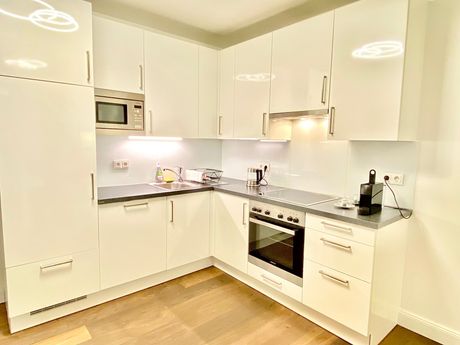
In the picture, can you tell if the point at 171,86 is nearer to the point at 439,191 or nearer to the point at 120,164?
the point at 120,164

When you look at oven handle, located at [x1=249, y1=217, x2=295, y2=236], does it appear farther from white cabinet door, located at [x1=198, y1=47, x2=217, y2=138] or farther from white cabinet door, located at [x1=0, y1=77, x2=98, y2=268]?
white cabinet door, located at [x1=0, y1=77, x2=98, y2=268]

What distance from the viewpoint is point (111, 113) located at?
7.88ft

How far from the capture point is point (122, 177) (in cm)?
280

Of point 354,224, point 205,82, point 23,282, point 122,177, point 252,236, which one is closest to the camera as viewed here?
point 354,224

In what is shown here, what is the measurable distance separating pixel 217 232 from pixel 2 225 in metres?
1.74

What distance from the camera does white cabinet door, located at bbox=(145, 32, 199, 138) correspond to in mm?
2596

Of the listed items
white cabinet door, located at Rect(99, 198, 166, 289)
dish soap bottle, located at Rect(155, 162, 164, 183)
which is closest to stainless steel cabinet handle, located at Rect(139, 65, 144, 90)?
dish soap bottle, located at Rect(155, 162, 164, 183)

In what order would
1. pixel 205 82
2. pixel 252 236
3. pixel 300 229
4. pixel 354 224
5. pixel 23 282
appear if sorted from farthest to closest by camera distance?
pixel 205 82
pixel 252 236
pixel 300 229
pixel 23 282
pixel 354 224

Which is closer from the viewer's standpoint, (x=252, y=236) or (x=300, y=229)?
(x=300, y=229)

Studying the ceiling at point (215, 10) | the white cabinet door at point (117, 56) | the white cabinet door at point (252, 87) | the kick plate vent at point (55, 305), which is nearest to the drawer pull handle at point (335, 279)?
the white cabinet door at point (252, 87)

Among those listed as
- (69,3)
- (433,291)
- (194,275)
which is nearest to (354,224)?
(433,291)

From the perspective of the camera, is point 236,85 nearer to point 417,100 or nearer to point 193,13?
point 193,13

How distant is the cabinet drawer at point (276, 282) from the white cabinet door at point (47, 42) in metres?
2.04

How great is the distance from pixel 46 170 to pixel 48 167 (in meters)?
0.02
